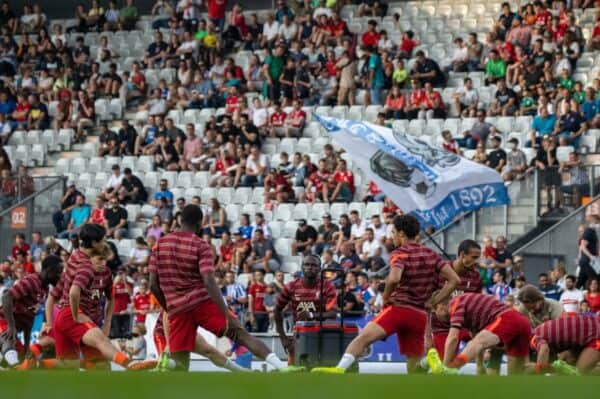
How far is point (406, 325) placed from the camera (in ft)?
42.8

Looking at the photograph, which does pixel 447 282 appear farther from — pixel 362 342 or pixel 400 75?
pixel 400 75

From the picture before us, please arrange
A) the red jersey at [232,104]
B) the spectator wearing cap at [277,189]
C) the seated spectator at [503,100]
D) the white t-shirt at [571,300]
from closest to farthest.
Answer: the white t-shirt at [571,300] < the seated spectator at [503,100] < the spectator wearing cap at [277,189] < the red jersey at [232,104]

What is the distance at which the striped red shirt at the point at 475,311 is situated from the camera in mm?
13820

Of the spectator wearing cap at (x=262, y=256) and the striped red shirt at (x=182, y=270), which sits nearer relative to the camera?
the striped red shirt at (x=182, y=270)

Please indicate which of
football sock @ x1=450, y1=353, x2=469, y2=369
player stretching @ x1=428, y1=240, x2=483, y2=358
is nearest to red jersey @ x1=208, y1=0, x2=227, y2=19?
player stretching @ x1=428, y1=240, x2=483, y2=358

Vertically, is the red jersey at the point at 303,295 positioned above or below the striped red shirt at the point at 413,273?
below

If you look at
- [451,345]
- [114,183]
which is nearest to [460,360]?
[451,345]

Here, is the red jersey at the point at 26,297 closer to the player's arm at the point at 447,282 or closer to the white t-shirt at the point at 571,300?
the player's arm at the point at 447,282

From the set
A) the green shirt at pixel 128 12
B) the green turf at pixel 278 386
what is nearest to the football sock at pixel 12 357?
the green turf at pixel 278 386

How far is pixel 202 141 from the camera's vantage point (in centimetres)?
2931

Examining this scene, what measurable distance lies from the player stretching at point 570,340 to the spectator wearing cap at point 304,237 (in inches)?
454

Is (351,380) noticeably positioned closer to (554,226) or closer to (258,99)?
(554,226)

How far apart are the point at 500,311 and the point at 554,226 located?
896 cm

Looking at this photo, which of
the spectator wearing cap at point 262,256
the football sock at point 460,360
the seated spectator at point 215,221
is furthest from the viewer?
the seated spectator at point 215,221
